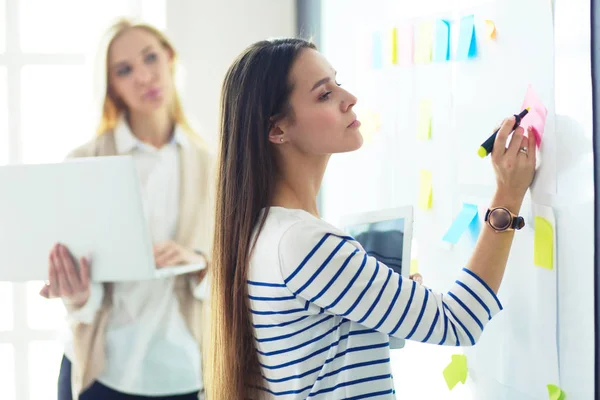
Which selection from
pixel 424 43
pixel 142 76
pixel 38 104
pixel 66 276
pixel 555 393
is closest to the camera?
pixel 555 393

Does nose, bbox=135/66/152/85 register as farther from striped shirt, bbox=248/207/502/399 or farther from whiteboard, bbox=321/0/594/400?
striped shirt, bbox=248/207/502/399

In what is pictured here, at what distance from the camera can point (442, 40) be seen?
140cm

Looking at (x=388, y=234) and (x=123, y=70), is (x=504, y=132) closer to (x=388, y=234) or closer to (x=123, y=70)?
(x=388, y=234)

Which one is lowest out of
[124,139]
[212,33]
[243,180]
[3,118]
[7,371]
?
[7,371]

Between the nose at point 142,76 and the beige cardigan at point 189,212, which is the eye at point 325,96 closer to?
the beige cardigan at point 189,212

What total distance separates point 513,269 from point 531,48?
0.37 metres

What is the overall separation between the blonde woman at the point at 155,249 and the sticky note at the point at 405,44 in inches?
26.6

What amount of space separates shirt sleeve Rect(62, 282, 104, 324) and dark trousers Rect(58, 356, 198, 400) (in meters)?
0.16

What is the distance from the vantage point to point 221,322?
120cm

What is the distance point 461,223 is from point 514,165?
0.92 ft

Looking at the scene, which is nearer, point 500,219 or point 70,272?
point 500,219

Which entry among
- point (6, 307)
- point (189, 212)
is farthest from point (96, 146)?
point (6, 307)

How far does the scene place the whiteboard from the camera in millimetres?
1051

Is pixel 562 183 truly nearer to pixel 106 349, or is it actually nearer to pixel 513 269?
pixel 513 269
